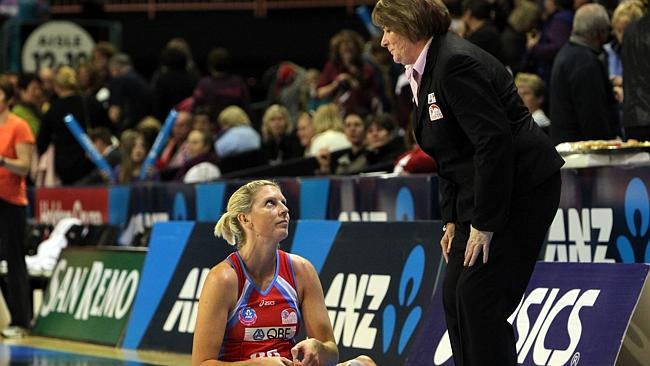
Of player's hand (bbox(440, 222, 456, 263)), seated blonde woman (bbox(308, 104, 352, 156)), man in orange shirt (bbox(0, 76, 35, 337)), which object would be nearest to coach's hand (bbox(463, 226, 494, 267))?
player's hand (bbox(440, 222, 456, 263))

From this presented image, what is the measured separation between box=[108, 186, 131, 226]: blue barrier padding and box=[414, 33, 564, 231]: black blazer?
26.1ft

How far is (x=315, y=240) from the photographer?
8.93 meters

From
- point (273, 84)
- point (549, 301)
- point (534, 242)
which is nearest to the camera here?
point (534, 242)

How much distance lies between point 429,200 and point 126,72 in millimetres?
8146

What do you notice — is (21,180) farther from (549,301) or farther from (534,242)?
(534,242)

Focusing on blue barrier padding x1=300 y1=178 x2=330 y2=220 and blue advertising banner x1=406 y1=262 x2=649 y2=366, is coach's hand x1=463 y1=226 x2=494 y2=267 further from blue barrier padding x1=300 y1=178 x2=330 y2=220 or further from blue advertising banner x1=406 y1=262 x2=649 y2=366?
blue barrier padding x1=300 y1=178 x2=330 y2=220

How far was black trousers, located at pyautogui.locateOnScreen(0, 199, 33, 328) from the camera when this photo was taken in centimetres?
1103

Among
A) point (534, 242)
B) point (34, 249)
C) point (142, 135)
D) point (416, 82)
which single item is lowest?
point (34, 249)

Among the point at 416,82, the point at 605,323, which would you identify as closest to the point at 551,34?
the point at 605,323

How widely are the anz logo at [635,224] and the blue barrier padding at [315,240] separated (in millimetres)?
2091

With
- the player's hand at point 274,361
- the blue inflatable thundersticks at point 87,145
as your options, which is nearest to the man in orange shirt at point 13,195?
the blue inflatable thundersticks at point 87,145

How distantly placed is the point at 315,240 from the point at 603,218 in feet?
7.03

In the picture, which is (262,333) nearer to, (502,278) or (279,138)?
(502,278)

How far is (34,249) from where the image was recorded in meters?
13.4
